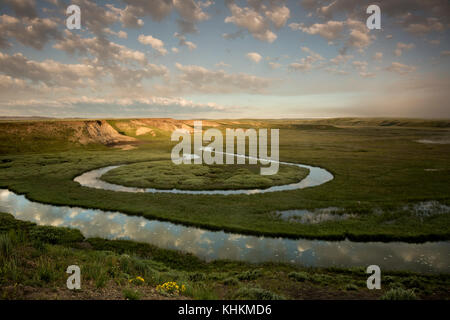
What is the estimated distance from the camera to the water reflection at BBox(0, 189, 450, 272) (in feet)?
53.1

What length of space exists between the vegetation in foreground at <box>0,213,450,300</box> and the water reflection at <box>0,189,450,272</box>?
53.5 inches

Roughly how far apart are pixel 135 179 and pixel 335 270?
3421 centimetres

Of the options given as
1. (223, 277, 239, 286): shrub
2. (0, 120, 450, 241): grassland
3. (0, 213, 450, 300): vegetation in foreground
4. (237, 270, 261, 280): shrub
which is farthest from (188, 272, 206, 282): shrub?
(0, 120, 450, 241): grassland

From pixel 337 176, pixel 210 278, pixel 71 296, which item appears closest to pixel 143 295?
pixel 71 296

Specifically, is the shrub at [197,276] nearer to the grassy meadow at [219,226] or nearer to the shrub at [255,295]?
the grassy meadow at [219,226]

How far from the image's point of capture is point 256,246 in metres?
18.8

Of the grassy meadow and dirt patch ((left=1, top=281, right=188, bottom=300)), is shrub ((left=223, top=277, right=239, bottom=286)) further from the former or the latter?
dirt patch ((left=1, top=281, right=188, bottom=300))

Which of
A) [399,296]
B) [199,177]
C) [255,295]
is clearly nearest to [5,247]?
[255,295]

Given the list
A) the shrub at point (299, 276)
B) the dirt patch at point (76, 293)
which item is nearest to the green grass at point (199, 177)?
the shrub at point (299, 276)

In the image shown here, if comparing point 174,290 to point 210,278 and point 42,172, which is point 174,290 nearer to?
point 210,278

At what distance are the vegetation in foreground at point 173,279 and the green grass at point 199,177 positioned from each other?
20.2m

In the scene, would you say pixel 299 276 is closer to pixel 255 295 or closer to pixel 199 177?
pixel 255 295

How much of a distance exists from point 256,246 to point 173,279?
7983mm
